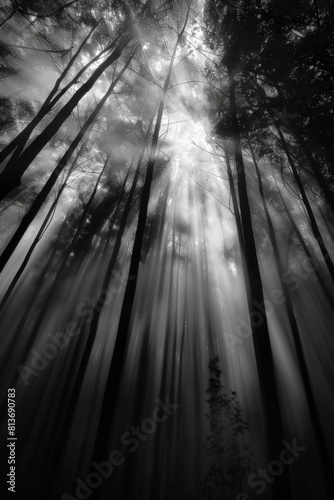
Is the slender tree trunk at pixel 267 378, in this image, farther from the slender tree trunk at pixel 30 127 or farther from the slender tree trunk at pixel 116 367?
the slender tree trunk at pixel 30 127

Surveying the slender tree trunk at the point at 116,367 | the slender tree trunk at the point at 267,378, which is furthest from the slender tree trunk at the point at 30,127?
the slender tree trunk at the point at 267,378

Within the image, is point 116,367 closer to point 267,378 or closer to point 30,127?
point 267,378

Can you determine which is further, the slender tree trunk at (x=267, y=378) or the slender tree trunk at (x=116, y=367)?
the slender tree trunk at (x=116, y=367)

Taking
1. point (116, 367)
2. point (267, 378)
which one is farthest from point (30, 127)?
point (267, 378)

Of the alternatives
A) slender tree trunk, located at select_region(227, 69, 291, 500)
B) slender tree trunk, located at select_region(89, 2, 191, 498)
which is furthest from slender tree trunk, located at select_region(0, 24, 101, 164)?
slender tree trunk, located at select_region(227, 69, 291, 500)

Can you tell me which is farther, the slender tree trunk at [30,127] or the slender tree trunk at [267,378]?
the slender tree trunk at [30,127]

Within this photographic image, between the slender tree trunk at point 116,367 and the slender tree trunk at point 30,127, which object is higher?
the slender tree trunk at point 30,127

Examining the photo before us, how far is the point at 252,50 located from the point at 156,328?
24.0m

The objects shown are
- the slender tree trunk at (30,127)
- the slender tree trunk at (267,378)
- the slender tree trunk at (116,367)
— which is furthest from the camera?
the slender tree trunk at (30,127)

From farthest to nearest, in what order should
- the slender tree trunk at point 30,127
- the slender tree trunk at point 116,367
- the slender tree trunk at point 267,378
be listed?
the slender tree trunk at point 30,127, the slender tree trunk at point 116,367, the slender tree trunk at point 267,378

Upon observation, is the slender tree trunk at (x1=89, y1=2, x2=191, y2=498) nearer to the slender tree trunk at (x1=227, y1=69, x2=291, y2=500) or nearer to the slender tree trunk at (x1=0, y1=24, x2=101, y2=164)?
the slender tree trunk at (x1=227, y1=69, x2=291, y2=500)

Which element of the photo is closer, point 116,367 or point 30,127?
point 116,367

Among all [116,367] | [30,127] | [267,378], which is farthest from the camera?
[30,127]

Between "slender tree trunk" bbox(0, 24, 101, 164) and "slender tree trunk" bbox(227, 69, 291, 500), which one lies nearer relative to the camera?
"slender tree trunk" bbox(227, 69, 291, 500)
